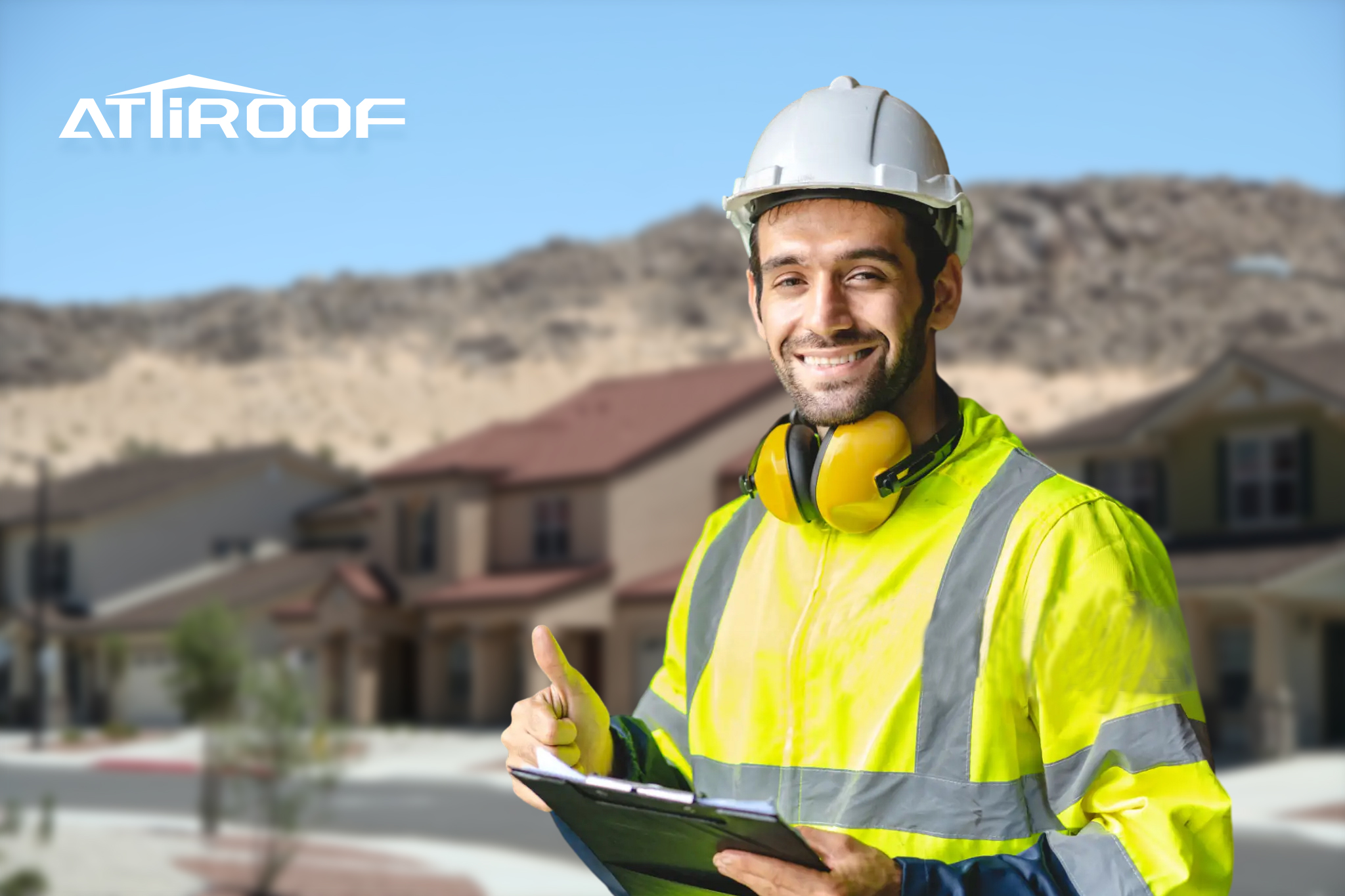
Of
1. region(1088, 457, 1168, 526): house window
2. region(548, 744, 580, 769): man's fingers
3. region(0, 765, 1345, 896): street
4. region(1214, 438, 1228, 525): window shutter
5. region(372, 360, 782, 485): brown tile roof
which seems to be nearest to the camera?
region(548, 744, 580, 769): man's fingers

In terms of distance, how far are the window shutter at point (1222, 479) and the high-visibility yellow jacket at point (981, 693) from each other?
30.5 m

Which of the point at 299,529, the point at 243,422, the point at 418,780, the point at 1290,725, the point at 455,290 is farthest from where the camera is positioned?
the point at 455,290

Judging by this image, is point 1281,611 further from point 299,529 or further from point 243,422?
point 243,422

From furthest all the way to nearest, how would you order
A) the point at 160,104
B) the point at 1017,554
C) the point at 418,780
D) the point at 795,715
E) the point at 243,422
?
the point at 243,422 → the point at 418,780 → the point at 160,104 → the point at 795,715 → the point at 1017,554

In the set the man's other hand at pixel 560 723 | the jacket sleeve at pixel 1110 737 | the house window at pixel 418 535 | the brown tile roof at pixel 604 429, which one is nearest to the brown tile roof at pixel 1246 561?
the brown tile roof at pixel 604 429

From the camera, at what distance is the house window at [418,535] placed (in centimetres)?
4228

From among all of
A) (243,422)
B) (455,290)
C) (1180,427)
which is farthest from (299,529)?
(455,290)

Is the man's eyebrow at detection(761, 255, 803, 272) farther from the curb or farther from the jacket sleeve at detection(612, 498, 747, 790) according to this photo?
the curb

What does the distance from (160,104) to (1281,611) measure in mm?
26385

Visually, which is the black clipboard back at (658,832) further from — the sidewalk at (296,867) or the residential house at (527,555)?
the residential house at (527,555)

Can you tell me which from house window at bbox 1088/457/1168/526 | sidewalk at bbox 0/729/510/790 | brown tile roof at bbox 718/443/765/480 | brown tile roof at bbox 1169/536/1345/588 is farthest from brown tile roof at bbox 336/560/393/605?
brown tile roof at bbox 1169/536/1345/588

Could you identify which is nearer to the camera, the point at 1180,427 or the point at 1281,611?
the point at 1281,611

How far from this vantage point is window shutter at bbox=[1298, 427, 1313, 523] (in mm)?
30703

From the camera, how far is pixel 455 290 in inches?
5610
